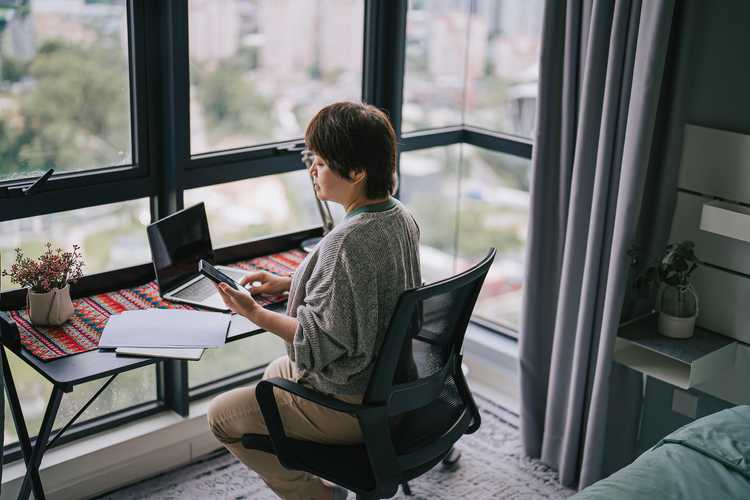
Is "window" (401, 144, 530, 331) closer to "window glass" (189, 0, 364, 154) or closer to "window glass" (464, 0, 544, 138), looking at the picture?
"window glass" (464, 0, 544, 138)

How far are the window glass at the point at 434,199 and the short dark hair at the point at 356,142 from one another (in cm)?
138

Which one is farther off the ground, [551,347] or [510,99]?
[510,99]

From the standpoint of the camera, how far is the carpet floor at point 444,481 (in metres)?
2.90

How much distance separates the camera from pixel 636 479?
195 centimetres

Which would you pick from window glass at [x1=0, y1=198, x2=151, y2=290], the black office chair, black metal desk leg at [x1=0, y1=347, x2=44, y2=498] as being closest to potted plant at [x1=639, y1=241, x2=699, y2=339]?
the black office chair

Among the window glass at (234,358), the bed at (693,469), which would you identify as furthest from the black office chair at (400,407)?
the window glass at (234,358)

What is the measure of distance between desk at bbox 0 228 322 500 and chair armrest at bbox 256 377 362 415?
11.6 inches

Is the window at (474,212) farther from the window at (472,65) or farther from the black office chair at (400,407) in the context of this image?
the black office chair at (400,407)

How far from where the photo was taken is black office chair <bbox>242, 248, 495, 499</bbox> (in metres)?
2.05

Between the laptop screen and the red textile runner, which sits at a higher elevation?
the laptop screen

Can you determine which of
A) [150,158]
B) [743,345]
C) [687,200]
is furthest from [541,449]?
[150,158]

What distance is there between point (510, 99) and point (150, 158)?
1.40 metres

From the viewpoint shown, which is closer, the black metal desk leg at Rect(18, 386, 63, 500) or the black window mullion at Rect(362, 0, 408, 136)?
the black metal desk leg at Rect(18, 386, 63, 500)

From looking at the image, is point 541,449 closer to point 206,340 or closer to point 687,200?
point 687,200
